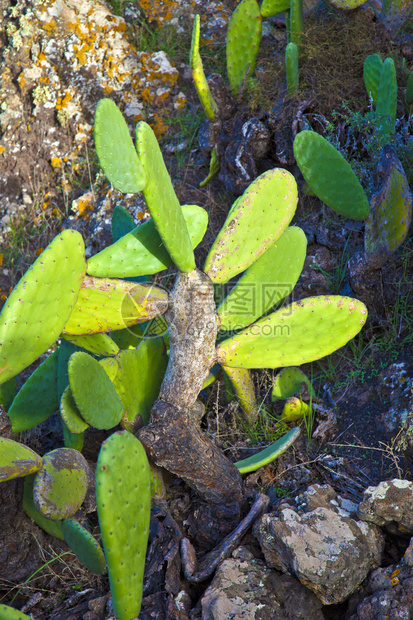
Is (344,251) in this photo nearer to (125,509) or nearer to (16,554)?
(125,509)

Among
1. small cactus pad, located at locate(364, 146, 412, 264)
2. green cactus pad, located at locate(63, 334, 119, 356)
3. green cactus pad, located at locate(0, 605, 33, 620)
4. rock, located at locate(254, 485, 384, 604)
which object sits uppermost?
small cactus pad, located at locate(364, 146, 412, 264)

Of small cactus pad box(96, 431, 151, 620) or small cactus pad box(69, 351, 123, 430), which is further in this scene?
small cactus pad box(69, 351, 123, 430)

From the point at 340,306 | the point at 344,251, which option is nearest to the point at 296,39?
the point at 344,251

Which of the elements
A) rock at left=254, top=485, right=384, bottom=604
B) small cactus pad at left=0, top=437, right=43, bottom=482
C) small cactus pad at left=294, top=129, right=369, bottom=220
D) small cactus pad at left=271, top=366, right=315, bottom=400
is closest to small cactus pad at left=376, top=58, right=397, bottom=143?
small cactus pad at left=294, top=129, right=369, bottom=220

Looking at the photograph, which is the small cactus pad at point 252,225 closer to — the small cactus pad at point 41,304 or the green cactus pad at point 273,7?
the small cactus pad at point 41,304

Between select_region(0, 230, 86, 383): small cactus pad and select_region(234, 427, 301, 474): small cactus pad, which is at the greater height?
select_region(0, 230, 86, 383): small cactus pad

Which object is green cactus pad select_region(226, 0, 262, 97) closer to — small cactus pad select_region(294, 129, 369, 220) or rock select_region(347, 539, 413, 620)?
small cactus pad select_region(294, 129, 369, 220)

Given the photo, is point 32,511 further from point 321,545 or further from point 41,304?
point 321,545

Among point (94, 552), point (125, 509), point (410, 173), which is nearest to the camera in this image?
point (125, 509)
